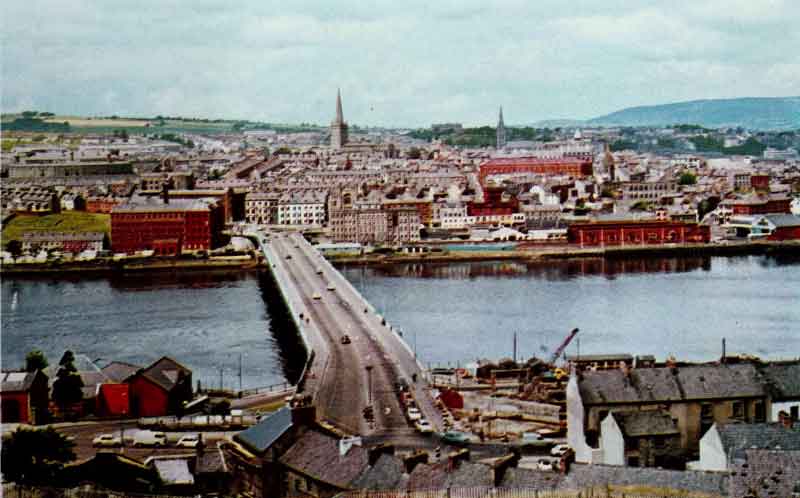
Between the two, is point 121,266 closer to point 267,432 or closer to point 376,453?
point 267,432

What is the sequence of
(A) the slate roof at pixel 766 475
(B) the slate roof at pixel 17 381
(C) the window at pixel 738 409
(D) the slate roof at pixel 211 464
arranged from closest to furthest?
(A) the slate roof at pixel 766 475, (D) the slate roof at pixel 211 464, (C) the window at pixel 738 409, (B) the slate roof at pixel 17 381

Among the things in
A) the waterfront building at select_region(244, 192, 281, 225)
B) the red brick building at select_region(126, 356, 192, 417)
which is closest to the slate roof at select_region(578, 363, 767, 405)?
the red brick building at select_region(126, 356, 192, 417)

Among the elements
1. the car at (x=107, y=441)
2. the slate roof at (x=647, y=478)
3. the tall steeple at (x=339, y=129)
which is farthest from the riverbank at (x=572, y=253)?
the tall steeple at (x=339, y=129)

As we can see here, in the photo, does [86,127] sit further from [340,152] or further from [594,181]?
[594,181]

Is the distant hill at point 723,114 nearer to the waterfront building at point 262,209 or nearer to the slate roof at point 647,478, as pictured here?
the waterfront building at point 262,209

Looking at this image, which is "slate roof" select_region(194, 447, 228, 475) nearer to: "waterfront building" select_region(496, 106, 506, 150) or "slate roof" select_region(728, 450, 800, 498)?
"slate roof" select_region(728, 450, 800, 498)

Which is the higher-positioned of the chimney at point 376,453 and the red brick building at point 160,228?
the chimney at point 376,453

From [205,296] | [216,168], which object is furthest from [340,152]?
[205,296]

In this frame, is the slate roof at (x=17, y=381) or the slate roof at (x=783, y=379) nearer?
the slate roof at (x=783, y=379)
